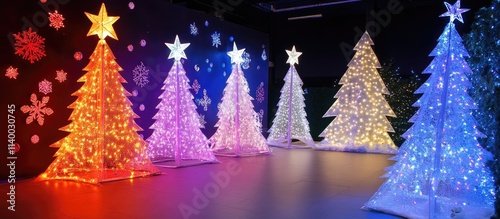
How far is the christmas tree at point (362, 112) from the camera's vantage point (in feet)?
34.8

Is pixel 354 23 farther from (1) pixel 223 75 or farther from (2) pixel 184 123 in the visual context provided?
(2) pixel 184 123

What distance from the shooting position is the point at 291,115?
1135 centimetres

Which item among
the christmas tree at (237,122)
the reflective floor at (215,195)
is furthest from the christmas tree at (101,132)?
the christmas tree at (237,122)

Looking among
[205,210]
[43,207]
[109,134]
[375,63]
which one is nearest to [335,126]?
[375,63]

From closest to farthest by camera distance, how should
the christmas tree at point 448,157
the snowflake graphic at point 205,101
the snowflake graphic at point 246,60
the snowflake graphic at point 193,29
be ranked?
the christmas tree at point 448,157, the snowflake graphic at point 193,29, the snowflake graphic at point 205,101, the snowflake graphic at point 246,60

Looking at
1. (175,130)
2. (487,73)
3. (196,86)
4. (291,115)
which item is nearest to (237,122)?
(196,86)

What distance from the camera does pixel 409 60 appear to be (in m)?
12.5

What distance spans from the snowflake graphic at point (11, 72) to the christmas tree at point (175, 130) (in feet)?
8.76

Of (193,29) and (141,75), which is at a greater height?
(193,29)

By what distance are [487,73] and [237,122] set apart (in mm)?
5928

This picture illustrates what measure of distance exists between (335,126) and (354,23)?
15.4 feet

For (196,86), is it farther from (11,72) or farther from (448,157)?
(448,157)

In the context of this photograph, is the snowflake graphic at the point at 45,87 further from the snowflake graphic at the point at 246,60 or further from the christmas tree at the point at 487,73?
the christmas tree at the point at 487,73

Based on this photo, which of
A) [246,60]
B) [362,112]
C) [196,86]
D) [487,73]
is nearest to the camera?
[487,73]
